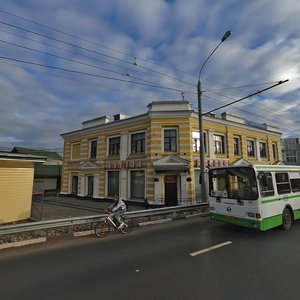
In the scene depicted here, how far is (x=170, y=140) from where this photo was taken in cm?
2116

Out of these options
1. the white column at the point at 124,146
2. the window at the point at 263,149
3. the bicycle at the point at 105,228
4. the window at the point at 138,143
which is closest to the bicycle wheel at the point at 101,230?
the bicycle at the point at 105,228

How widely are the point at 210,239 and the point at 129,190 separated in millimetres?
14675

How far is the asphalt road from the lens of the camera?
15.4 feet

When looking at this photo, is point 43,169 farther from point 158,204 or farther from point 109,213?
point 109,213

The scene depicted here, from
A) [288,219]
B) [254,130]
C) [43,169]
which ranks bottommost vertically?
[288,219]

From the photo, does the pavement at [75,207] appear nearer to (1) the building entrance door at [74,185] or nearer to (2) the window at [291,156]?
(1) the building entrance door at [74,185]

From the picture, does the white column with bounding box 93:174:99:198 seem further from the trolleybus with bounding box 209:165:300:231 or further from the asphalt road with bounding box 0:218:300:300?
the trolleybus with bounding box 209:165:300:231

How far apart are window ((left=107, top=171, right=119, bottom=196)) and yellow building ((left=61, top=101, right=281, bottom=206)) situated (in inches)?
4.1

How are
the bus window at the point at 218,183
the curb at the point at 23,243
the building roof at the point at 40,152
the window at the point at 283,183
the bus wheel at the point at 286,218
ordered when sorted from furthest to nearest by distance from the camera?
the building roof at the point at 40,152 → the bus window at the point at 218,183 → the window at the point at 283,183 → the bus wheel at the point at 286,218 → the curb at the point at 23,243

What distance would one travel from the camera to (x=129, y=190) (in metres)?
22.6

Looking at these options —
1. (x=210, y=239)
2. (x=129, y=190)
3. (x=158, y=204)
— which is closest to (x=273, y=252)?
(x=210, y=239)

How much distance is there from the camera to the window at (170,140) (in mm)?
21031

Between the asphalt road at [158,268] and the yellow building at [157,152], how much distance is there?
36.4ft

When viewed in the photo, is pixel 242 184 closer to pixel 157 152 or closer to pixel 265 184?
pixel 265 184
